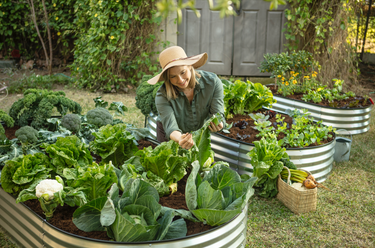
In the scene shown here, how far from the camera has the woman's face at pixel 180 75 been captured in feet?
8.20

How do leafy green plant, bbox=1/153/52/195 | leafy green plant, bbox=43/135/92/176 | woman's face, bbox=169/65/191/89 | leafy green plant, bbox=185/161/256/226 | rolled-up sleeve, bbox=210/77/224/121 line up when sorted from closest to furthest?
leafy green plant, bbox=185/161/256/226
leafy green plant, bbox=1/153/52/195
leafy green plant, bbox=43/135/92/176
woman's face, bbox=169/65/191/89
rolled-up sleeve, bbox=210/77/224/121

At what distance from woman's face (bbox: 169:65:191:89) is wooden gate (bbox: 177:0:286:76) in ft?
14.5

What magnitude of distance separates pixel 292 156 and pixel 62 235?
214 centimetres

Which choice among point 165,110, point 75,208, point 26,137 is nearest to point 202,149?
point 165,110

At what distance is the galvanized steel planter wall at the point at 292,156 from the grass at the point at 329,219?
0.16 meters

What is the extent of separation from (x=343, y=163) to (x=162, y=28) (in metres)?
4.41

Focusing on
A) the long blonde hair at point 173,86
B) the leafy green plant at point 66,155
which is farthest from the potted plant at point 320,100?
the leafy green plant at point 66,155

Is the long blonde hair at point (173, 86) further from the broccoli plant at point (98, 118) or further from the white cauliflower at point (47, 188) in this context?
the white cauliflower at point (47, 188)

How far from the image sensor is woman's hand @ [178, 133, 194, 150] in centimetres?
215

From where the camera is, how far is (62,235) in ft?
5.74

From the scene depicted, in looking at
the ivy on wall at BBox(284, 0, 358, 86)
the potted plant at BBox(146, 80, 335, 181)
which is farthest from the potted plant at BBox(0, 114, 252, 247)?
the ivy on wall at BBox(284, 0, 358, 86)

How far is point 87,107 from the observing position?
528cm

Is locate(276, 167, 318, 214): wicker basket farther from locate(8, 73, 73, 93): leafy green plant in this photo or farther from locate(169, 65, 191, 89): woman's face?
locate(8, 73, 73, 93): leafy green plant

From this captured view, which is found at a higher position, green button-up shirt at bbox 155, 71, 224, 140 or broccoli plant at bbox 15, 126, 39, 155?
green button-up shirt at bbox 155, 71, 224, 140
